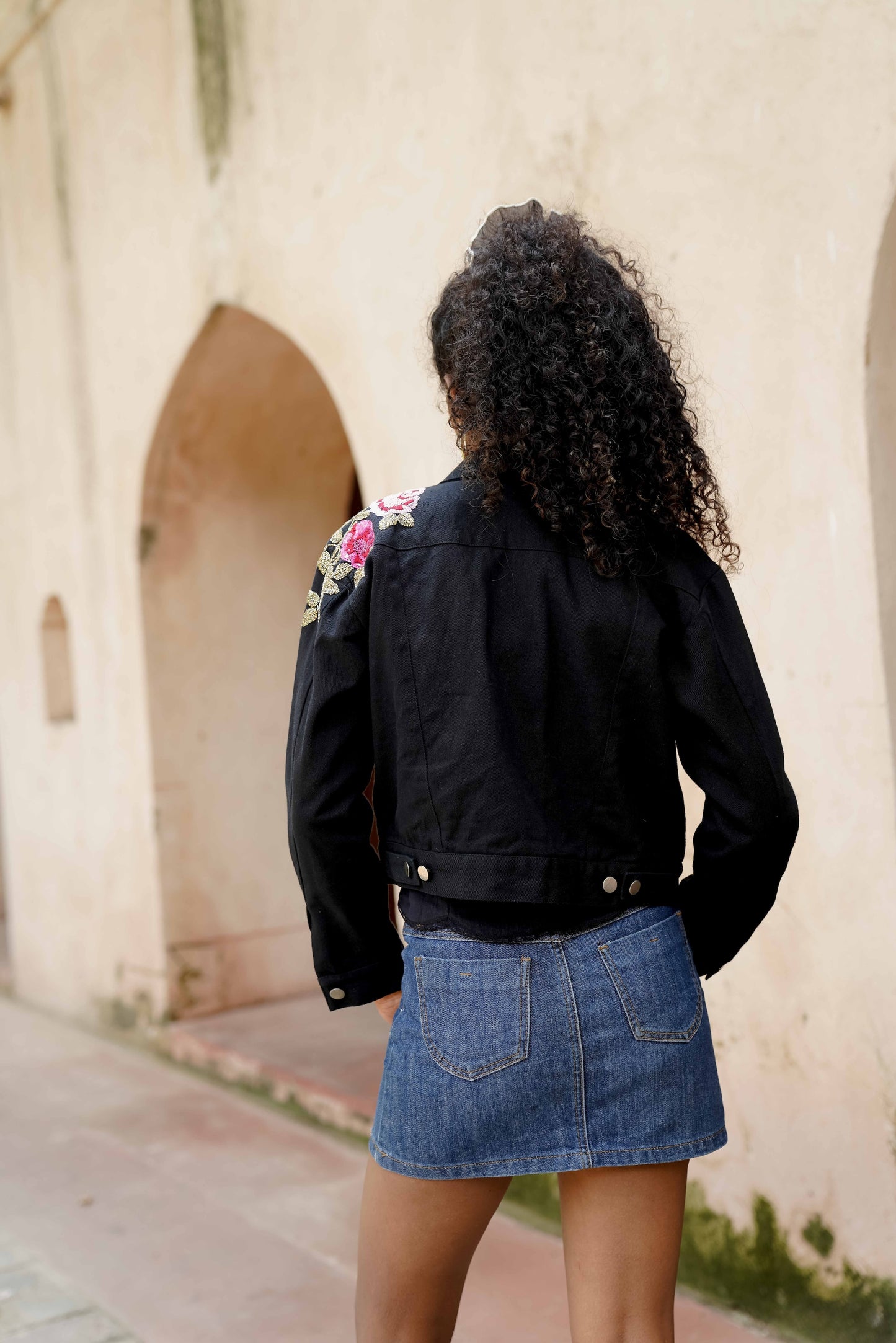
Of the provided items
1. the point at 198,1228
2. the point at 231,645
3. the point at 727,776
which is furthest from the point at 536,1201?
the point at 231,645

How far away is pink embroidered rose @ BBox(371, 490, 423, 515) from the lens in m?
1.54

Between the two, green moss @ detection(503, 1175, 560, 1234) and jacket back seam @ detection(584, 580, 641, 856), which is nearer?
jacket back seam @ detection(584, 580, 641, 856)

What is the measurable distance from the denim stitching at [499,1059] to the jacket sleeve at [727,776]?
0.80ft

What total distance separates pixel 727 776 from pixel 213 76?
405 centimetres

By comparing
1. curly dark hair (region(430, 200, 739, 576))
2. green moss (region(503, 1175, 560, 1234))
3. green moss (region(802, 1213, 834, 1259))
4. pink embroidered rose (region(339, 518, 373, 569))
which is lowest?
green moss (region(503, 1175, 560, 1234))

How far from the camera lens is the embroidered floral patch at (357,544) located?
1.54 metres

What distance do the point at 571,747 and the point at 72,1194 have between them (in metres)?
3.12

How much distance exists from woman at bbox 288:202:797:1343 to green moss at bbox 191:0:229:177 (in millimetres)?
3523

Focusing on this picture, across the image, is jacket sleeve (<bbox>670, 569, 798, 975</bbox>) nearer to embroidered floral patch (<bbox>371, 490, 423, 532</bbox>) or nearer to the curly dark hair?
the curly dark hair

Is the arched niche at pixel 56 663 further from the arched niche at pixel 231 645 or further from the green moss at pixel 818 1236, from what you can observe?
the green moss at pixel 818 1236

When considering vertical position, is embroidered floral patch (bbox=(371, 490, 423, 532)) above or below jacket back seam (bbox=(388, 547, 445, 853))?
above

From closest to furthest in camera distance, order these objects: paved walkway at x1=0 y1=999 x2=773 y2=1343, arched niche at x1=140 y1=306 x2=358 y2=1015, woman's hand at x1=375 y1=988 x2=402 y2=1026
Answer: woman's hand at x1=375 y1=988 x2=402 y2=1026
paved walkway at x1=0 y1=999 x2=773 y2=1343
arched niche at x1=140 y1=306 x2=358 y2=1015

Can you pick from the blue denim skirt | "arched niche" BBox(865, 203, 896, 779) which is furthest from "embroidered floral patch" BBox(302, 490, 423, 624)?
"arched niche" BBox(865, 203, 896, 779)

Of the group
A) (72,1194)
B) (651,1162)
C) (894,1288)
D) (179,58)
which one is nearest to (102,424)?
(179,58)
